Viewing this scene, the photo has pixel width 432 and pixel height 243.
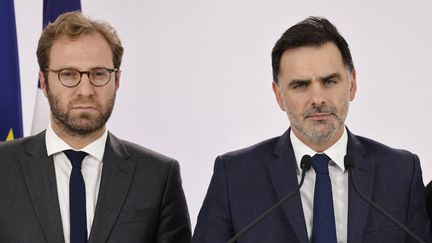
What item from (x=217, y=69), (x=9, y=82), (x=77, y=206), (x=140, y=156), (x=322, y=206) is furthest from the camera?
(x=217, y=69)

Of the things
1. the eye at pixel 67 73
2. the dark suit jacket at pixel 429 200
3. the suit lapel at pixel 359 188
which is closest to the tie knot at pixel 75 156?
the eye at pixel 67 73

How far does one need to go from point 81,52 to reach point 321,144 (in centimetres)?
78

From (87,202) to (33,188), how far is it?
16 cm

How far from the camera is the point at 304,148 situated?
2.21 m

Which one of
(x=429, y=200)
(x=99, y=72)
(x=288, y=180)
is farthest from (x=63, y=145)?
(x=429, y=200)

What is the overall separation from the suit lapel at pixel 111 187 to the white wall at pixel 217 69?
1603 mm

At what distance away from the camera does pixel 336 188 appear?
Result: 7.03 ft

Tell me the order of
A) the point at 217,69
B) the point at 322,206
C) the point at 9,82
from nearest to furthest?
the point at 322,206, the point at 9,82, the point at 217,69

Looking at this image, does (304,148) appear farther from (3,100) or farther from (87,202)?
(3,100)

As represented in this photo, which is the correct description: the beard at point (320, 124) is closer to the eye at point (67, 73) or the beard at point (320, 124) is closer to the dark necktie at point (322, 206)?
the dark necktie at point (322, 206)

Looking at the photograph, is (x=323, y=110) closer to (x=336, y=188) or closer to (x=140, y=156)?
(x=336, y=188)

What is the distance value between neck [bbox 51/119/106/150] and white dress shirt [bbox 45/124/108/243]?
1 cm

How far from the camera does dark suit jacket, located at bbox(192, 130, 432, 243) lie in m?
2.07

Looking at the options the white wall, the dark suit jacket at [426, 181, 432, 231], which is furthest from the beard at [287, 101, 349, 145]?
the white wall
